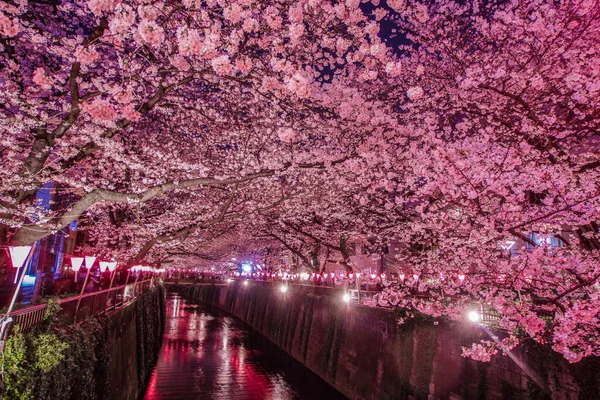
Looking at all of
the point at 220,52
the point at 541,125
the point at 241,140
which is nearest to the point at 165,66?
the point at 220,52

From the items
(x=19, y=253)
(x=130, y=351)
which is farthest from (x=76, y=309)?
(x=130, y=351)

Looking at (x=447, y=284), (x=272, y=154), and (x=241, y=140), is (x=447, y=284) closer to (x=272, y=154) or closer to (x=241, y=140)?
(x=272, y=154)

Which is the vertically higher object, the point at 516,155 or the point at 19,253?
the point at 516,155

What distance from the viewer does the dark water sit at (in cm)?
1975

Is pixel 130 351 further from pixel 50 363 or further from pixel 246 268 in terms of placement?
pixel 246 268

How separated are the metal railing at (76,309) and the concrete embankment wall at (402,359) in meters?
11.5

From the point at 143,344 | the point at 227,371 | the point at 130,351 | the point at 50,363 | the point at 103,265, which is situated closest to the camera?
the point at 50,363

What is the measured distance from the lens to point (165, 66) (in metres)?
10.6

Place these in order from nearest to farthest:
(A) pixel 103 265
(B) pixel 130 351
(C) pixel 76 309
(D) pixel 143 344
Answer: (C) pixel 76 309 → (A) pixel 103 265 → (B) pixel 130 351 → (D) pixel 143 344

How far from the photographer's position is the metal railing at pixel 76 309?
6633 millimetres

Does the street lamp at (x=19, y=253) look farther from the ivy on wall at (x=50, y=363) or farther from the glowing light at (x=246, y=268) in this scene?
the glowing light at (x=246, y=268)

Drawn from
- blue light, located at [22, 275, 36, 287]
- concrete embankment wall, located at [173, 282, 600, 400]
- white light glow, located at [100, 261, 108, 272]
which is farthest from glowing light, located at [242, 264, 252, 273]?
white light glow, located at [100, 261, 108, 272]

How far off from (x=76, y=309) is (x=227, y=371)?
17.3m

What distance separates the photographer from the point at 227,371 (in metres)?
24.1
